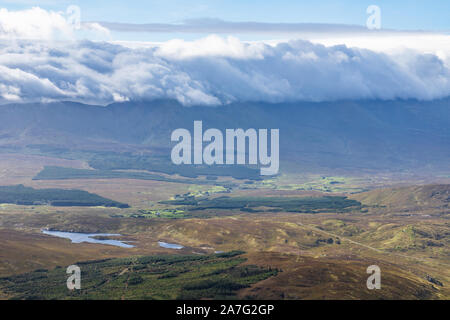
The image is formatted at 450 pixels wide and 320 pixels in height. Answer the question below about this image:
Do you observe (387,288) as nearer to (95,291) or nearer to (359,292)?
(359,292)

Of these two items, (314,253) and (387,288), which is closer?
(387,288)
